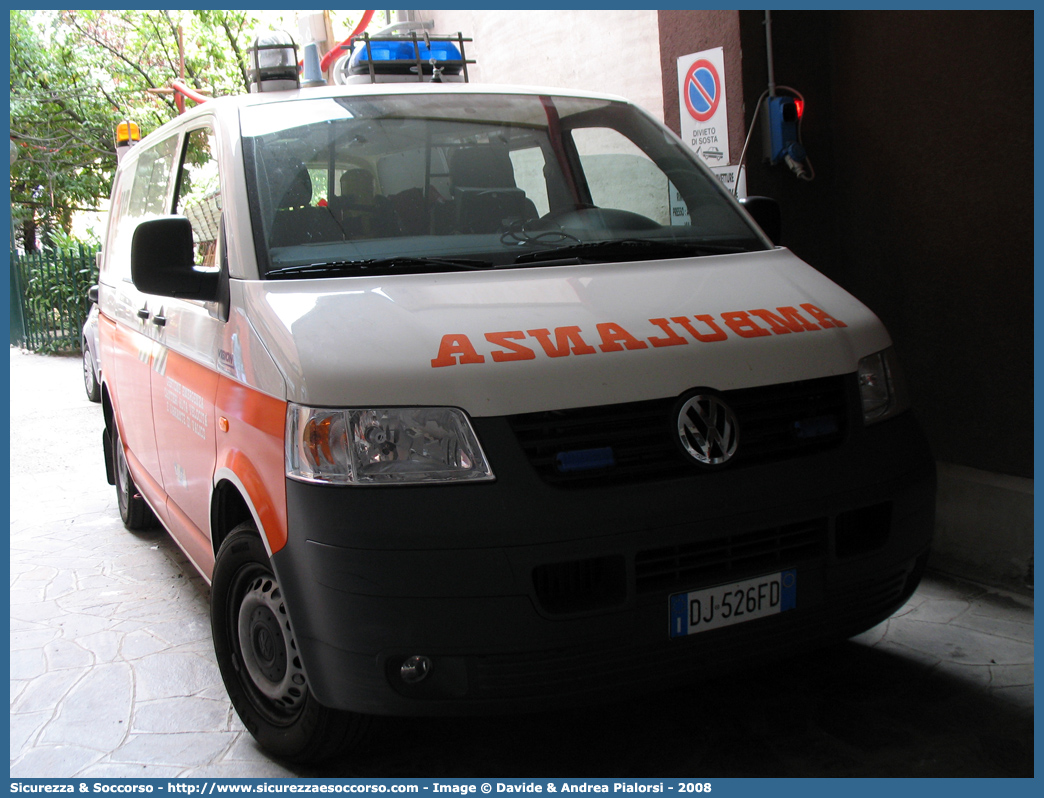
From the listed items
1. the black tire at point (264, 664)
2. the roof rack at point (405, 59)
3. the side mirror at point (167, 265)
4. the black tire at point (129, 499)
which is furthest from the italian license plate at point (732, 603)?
the black tire at point (129, 499)

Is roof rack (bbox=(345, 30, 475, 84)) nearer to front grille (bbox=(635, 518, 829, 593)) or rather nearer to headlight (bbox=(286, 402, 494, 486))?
headlight (bbox=(286, 402, 494, 486))

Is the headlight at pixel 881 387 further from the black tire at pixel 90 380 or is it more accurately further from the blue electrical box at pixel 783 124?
the black tire at pixel 90 380

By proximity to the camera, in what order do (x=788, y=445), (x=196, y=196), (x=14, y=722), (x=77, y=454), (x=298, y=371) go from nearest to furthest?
(x=298, y=371) < (x=788, y=445) < (x=14, y=722) < (x=196, y=196) < (x=77, y=454)

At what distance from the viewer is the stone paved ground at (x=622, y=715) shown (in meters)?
2.81

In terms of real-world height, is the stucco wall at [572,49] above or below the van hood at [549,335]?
above

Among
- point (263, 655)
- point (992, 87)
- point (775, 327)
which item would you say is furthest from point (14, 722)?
point (992, 87)

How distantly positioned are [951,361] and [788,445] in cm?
231

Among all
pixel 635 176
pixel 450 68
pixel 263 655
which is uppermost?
pixel 450 68

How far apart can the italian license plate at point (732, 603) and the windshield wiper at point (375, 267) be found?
3.66ft

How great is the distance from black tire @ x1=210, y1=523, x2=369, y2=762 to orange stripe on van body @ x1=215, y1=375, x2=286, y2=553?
0.17 metres

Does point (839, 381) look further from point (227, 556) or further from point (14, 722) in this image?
point (14, 722)

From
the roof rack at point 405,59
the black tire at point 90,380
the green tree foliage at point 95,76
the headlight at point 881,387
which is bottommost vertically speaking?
the black tire at point 90,380

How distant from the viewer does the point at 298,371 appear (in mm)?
2418

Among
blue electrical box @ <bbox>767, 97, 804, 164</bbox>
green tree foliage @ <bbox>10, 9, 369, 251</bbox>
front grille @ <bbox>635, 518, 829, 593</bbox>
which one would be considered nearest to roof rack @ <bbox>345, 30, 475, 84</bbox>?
blue electrical box @ <bbox>767, 97, 804, 164</bbox>
